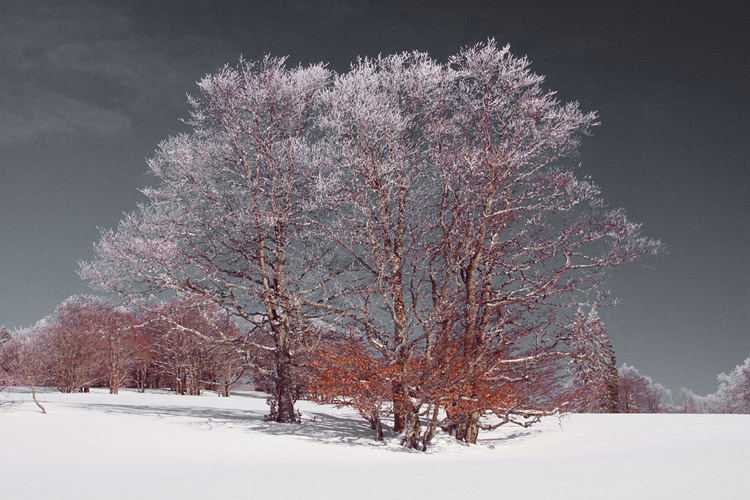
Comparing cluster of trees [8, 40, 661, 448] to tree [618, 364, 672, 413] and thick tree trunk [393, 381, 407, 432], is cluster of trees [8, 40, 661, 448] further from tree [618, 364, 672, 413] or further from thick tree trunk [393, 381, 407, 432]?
tree [618, 364, 672, 413]

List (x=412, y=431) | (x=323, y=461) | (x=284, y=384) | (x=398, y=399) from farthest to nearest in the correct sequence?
(x=284, y=384) < (x=412, y=431) < (x=398, y=399) < (x=323, y=461)

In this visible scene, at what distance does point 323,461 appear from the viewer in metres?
8.53

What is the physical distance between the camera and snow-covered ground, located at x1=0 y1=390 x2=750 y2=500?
19.9ft

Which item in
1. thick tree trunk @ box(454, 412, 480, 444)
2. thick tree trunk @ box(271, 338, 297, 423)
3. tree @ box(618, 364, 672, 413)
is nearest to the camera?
thick tree trunk @ box(454, 412, 480, 444)

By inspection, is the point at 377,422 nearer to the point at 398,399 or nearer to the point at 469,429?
the point at 398,399

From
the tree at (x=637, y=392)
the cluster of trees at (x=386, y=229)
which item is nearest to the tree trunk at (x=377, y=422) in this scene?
the cluster of trees at (x=386, y=229)

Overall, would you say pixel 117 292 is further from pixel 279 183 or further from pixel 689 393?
pixel 689 393

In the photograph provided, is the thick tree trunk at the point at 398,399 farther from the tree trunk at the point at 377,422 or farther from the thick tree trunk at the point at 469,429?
the thick tree trunk at the point at 469,429

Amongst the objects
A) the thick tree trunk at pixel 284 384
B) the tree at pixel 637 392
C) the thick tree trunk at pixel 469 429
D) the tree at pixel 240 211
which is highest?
the tree at pixel 240 211

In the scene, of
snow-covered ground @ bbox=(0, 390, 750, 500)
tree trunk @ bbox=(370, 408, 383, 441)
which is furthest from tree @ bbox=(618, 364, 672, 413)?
tree trunk @ bbox=(370, 408, 383, 441)

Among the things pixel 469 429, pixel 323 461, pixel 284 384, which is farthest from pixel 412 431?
pixel 284 384

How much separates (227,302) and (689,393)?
105 m

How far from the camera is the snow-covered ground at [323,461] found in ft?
19.9

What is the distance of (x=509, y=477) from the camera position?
7184 millimetres
